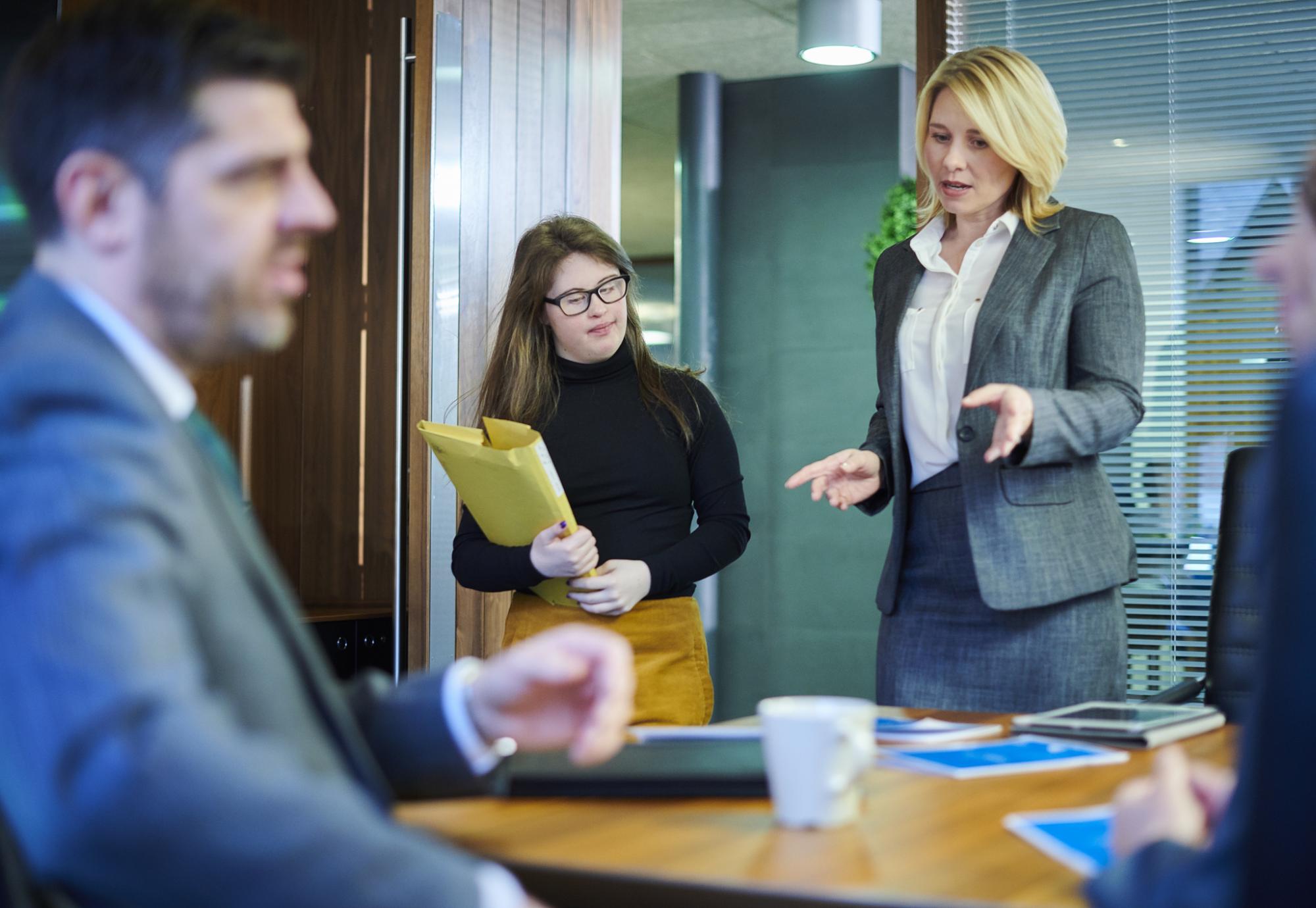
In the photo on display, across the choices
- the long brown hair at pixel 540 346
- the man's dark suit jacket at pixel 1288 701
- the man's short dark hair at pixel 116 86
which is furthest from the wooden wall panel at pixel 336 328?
the man's dark suit jacket at pixel 1288 701

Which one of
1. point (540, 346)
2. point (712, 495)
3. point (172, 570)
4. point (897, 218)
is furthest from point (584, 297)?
point (897, 218)

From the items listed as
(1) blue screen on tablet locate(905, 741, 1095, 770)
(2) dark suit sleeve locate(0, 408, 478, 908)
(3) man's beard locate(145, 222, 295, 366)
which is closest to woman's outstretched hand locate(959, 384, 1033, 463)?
(1) blue screen on tablet locate(905, 741, 1095, 770)

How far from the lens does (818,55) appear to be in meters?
5.52

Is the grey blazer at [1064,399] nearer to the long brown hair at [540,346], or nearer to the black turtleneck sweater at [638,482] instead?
the black turtleneck sweater at [638,482]

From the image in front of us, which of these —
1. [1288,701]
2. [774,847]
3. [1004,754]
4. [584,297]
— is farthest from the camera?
[584,297]

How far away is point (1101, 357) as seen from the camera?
2.17 m

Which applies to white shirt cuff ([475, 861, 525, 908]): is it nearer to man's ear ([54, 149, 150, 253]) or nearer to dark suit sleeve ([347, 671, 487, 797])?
dark suit sleeve ([347, 671, 487, 797])

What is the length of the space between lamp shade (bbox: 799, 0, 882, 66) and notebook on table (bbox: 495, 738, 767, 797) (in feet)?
14.9

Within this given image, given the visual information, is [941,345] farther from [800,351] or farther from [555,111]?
[800,351]

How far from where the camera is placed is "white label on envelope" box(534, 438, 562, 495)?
2324 mm

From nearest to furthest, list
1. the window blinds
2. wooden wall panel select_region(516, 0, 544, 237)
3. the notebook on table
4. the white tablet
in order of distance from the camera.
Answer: the notebook on table < the white tablet < the window blinds < wooden wall panel select_region(516, 0, 544, 237)

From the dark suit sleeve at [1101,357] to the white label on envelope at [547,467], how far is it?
82 centimetres

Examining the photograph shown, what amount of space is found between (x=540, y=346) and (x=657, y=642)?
2.19 feet

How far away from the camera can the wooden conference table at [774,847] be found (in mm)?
904
